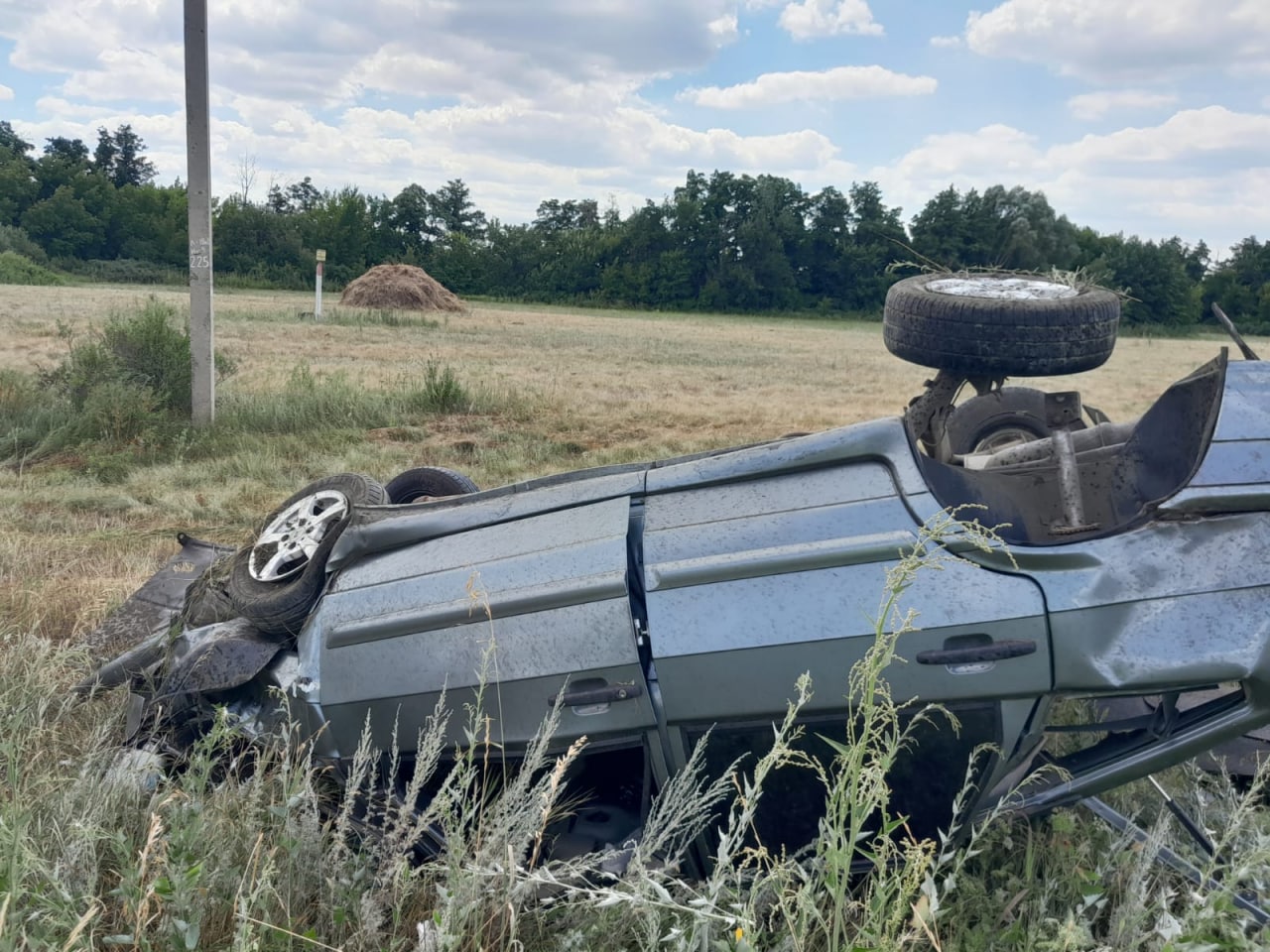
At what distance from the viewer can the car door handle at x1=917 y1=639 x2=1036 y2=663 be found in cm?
235

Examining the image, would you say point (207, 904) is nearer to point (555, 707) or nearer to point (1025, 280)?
point (555, 707)

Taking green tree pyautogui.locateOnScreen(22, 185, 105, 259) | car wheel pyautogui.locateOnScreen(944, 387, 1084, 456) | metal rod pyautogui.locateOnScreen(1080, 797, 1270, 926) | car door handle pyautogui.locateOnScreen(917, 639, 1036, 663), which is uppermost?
green tree pyautogui.locateOnScreen(22, 185, 105, 259)

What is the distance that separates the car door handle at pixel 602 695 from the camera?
98.0 inches

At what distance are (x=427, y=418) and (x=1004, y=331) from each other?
22.7ft

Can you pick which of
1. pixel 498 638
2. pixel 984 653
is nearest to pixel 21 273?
pixel 498 638

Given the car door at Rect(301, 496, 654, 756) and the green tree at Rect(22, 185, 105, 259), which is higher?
the green tree at Rect(22, 185, 105, 259)

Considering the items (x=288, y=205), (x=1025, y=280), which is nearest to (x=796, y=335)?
(x=1025, y=280)

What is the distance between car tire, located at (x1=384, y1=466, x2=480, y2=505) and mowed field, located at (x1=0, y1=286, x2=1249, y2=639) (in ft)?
4.83

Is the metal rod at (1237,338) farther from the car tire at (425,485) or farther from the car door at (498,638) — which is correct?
the car tire at (425,485)

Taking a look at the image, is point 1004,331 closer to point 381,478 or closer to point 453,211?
point 381,478

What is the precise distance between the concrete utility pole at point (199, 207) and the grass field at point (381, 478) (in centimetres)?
53

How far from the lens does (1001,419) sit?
5.65 m

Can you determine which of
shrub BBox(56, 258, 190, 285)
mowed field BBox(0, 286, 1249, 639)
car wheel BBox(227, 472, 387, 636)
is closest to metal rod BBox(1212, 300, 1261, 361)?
car wheel BBox(227, 472, 387, 636)

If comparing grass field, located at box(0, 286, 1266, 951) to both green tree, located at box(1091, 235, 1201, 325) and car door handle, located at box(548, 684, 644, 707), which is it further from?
green tree, located at box(1091, 235, 1201, 325)
